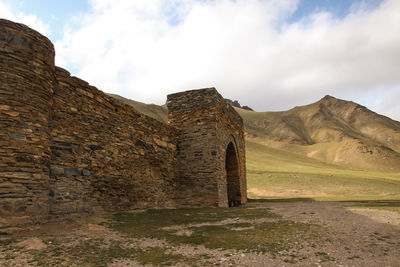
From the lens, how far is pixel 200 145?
13.4 meters

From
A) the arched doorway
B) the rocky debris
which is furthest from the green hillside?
the rocky debris

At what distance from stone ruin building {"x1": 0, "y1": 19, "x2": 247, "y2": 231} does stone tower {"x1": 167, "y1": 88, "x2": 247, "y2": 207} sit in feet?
0.15

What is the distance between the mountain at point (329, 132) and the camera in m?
74.8

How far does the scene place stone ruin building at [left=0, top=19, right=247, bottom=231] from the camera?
20.7 ft

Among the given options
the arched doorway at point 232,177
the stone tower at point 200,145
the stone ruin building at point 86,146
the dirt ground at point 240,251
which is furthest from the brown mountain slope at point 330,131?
the dirt ground at point 240,251

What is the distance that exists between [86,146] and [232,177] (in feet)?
34.4

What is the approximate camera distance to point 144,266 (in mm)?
4332

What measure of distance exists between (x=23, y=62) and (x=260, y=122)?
133 metres

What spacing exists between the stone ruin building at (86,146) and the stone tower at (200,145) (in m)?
0.05

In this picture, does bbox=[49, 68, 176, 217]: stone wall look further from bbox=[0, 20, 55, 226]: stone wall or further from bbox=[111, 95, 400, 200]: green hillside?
bbox=[111, 95, 400, 200]: green hillside

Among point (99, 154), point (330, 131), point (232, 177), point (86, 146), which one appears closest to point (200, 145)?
point (232, 177)

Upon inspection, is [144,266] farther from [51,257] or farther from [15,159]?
[15,159]

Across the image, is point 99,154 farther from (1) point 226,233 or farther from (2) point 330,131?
(2) point 330,131

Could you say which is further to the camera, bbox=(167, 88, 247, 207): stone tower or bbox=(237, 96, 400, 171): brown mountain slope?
bbox=(237, 96, 400, 171): brown mountain slope
